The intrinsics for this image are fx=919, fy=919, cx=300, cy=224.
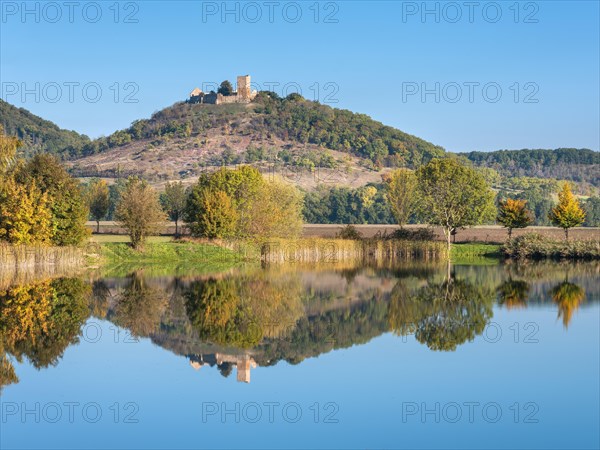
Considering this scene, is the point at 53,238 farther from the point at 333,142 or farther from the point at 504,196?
the point at 333,142

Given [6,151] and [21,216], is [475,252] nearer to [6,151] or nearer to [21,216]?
[6,151]

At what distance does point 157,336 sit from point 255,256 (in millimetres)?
31204

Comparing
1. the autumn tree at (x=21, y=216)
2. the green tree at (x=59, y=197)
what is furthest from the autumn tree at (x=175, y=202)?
the autumn tree at (x=21, y=216)

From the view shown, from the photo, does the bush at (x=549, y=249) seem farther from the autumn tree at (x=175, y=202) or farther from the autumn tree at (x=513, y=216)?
the autumn tree at (x=175, y=202)

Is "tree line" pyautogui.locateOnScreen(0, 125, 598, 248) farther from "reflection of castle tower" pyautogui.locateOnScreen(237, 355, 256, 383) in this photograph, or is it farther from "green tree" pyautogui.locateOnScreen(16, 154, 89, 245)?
"reflection of castle tower" pyautogui.locateOnScreen(237, 355, 256, 383)

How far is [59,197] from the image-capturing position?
151 feet

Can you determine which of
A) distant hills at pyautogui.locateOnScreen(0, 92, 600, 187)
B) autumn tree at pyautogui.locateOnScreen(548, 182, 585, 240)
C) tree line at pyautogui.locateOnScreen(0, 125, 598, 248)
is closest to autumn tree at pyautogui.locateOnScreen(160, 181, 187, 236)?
tree line at pyautogui.locateOnScreen(0, 125, 598, 248)

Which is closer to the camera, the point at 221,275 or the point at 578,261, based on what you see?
the point at 221,275

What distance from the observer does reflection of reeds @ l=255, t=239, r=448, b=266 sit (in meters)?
55.2

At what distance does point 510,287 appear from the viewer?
123 ft

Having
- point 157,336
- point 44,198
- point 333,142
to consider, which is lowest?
point 157,336

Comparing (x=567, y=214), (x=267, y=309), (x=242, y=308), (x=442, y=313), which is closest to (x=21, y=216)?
(x=242, y=308)

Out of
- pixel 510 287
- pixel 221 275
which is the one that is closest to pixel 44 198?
pixel 221 275

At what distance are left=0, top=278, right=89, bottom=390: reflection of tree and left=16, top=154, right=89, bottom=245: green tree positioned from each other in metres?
11.0
